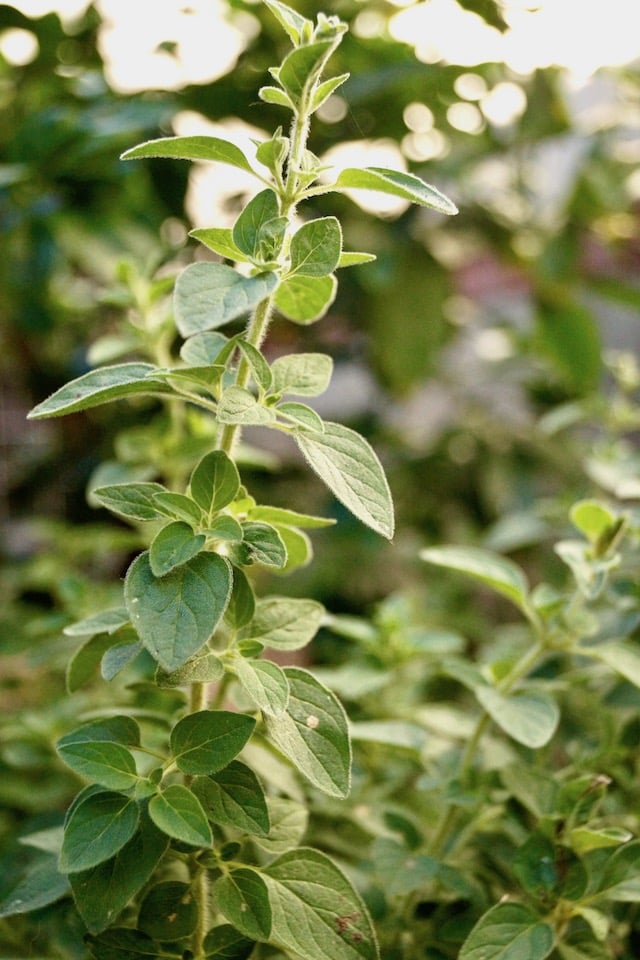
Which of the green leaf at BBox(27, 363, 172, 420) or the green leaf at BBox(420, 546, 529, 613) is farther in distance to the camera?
the green leaf at BBox(420, 546, 529, 613)

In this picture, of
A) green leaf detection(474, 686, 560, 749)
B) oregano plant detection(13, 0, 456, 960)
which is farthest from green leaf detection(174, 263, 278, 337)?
green leaf detection(474, 686, 560, 749)

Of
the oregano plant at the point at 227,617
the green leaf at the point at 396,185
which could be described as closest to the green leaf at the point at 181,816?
the oregano plant at the point at 227,617

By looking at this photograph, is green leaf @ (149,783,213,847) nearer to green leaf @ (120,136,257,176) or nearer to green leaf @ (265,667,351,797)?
green leaf @ (265,667,351,797)

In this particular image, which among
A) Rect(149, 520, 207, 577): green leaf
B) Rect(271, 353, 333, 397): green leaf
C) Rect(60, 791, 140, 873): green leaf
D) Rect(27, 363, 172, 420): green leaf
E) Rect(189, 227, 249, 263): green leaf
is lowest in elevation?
Rect(60, 791, 140, 873): green leaf

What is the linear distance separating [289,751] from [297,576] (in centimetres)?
74

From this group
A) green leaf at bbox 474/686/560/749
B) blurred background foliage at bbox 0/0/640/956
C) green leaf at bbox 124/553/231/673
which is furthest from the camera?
blurred background foliage at bbox 0/0/640/956

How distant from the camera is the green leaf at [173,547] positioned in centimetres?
30

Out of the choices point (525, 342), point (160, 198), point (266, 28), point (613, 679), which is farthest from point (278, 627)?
point (525, 342)

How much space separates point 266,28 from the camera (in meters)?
0.92

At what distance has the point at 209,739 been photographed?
32 cm

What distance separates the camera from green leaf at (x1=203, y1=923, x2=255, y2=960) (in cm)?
34

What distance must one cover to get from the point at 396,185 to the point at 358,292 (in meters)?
0.87

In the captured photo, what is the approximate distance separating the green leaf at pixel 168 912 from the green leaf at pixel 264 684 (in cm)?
9

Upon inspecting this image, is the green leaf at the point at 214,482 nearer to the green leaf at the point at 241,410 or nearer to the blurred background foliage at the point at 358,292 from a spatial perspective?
the green leaf at the point at 241,410
